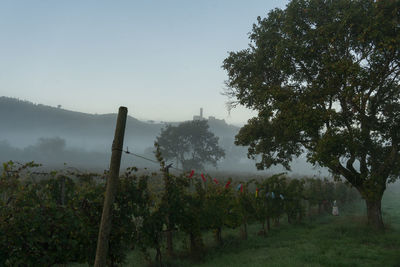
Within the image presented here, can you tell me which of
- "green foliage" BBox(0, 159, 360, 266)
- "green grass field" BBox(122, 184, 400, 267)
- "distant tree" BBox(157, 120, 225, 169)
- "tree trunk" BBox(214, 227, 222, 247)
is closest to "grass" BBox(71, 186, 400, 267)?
"green grass field" BBox(122, 184, 400, 267)

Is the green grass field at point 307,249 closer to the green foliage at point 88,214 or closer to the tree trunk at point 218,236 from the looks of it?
the tree trunk at point 218,236

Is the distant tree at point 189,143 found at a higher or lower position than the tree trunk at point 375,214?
higher

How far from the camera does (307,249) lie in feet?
34.4

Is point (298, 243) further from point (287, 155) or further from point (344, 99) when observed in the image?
point (344, 99)

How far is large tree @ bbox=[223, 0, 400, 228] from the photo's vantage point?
456 inches

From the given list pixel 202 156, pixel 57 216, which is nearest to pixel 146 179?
pixel 57 216

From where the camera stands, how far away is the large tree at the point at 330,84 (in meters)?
11.6

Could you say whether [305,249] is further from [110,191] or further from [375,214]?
[110,191]

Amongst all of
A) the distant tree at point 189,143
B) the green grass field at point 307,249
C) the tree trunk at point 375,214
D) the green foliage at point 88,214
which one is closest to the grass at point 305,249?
the green grass field at point 307,249

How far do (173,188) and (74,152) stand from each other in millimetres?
142755

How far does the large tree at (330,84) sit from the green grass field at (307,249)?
217 centimetres

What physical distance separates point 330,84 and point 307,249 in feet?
24.1

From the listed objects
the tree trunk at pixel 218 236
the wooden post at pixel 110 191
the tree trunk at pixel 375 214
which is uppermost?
the wooden post at pixel 110 191

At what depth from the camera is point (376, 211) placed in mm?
14125
